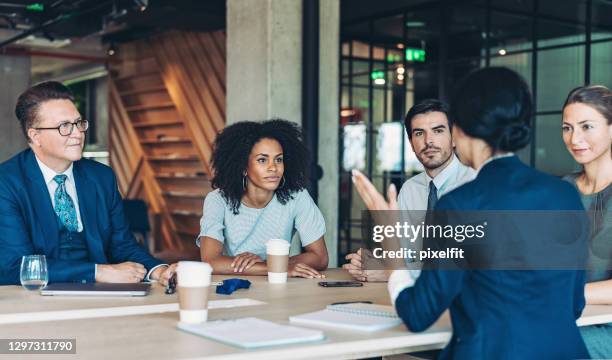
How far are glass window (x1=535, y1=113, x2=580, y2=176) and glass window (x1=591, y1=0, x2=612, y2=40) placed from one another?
740 millimetres

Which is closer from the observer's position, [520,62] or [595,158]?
[595,158]

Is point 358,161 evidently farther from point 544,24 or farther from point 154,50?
point 154,50

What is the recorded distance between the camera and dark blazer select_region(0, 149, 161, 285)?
9.86 ft

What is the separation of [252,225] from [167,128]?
6949mm

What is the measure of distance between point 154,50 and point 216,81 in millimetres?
1520

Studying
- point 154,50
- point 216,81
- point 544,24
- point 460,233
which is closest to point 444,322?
point 460,233

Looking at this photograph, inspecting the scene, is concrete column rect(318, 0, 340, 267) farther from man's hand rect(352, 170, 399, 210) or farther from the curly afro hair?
man's hand rect(352, 170, 399, 210)

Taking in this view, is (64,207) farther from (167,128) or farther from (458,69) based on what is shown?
(167,128)

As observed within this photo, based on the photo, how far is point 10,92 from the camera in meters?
11.4

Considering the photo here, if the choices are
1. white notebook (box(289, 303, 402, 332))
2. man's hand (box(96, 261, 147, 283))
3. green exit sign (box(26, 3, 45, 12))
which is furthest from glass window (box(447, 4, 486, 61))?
white notebook (box(289, 303, 402, 332))

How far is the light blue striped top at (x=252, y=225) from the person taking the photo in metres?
3.82

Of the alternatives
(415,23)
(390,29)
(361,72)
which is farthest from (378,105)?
(415,23)

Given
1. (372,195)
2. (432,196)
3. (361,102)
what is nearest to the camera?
(372,195)

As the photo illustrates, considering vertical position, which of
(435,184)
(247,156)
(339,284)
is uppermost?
(247,156)
